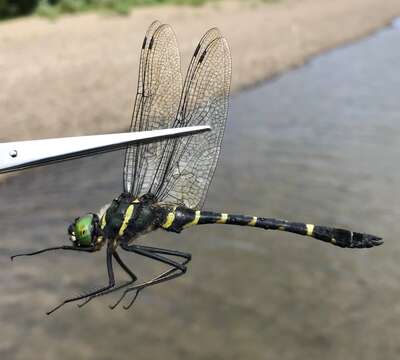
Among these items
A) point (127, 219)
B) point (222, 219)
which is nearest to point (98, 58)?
point (222, 219)

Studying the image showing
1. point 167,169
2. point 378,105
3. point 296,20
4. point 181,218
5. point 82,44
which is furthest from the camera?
point 296,20

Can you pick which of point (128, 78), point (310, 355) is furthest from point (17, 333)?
point (128, 78)

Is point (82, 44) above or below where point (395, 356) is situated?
above

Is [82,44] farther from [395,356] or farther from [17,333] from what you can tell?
[395,356]

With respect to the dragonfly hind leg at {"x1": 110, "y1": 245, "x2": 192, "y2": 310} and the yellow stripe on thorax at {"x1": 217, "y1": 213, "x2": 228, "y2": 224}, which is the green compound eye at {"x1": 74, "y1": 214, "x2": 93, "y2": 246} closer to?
the dragonfly hind leg at {"x1": 110, "y1": 245, "x2": 192, "y2": 310}

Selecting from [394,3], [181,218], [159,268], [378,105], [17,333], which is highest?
[394,3]

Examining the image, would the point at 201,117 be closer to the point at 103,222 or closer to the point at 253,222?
the point at 253,222

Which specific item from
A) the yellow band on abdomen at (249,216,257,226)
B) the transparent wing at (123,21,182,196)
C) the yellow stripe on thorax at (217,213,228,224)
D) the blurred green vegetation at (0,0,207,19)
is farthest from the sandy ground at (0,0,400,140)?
the yellow stripe on thorax at (217,213,228,224)

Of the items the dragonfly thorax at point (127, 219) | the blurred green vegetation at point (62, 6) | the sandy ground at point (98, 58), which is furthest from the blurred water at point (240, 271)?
the dragonfly thorax at point (127, 219)
